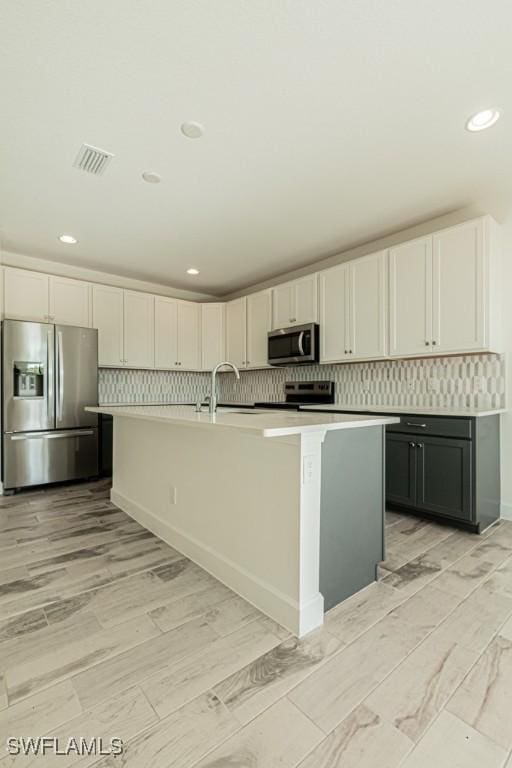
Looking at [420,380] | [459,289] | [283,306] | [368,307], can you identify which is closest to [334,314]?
[368,307]

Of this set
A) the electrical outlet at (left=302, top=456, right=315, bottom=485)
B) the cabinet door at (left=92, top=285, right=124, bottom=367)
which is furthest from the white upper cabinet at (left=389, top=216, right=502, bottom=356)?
the cabinet door at (left=92, top=285, right=124, bottom=367)

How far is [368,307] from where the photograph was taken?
3.69 meters

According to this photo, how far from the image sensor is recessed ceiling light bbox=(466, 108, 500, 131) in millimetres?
2057

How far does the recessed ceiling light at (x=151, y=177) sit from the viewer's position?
8.63 feet

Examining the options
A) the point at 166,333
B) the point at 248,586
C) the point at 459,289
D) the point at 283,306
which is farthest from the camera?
the point at 166,333

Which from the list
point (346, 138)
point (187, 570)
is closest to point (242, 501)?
point (187, 570)

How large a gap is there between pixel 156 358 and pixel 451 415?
3.78m

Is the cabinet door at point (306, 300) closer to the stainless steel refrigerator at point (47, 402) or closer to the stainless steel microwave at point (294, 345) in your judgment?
the stainless steel microwave at point (294, 345)

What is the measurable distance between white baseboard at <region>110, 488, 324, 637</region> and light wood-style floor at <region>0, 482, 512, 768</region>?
5cm

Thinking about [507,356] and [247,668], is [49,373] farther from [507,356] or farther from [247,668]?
[507,356]

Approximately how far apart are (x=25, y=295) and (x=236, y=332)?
266 cm

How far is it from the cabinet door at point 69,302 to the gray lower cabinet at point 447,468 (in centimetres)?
376

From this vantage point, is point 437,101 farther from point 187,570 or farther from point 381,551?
point 187,570

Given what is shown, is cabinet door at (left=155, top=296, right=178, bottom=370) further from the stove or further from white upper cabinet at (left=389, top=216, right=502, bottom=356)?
white upper cabinet at (left=389, top=216, right=502, bottom=356)
